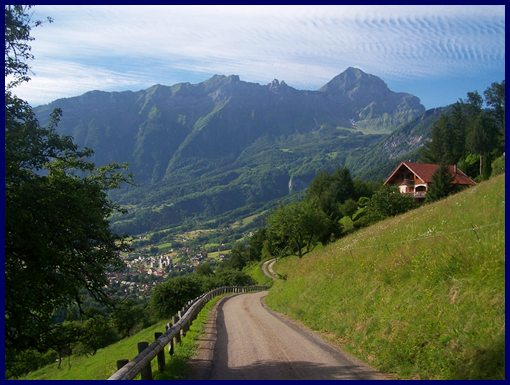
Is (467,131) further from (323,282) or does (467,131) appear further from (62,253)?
(62,253)

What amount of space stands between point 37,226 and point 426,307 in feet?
32.3

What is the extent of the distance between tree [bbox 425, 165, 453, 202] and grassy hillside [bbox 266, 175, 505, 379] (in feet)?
158

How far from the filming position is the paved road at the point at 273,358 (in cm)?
1221

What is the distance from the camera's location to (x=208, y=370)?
13164 millimetres

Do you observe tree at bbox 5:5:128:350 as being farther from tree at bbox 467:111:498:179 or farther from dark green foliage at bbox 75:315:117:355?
tree at bbox 467:111:498:179

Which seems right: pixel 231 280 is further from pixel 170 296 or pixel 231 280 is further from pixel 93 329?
pixel 93 329

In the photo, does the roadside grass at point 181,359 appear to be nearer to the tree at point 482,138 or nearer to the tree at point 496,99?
the tree at point 482,138

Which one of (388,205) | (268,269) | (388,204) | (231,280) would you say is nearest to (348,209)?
(268,269)

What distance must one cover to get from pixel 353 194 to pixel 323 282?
7932 cm

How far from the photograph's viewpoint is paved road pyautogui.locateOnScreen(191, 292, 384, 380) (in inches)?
481

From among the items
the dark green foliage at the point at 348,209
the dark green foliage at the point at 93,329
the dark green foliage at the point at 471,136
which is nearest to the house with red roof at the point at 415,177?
the dark green foliage at the point at 471,136

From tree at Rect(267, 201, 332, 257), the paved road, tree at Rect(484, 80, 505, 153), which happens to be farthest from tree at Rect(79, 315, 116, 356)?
tree at Rect(484, 80, 505, 153)

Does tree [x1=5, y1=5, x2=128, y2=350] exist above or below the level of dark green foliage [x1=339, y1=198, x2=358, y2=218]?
above

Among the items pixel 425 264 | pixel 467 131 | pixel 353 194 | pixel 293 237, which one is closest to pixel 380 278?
pixel 425 264
